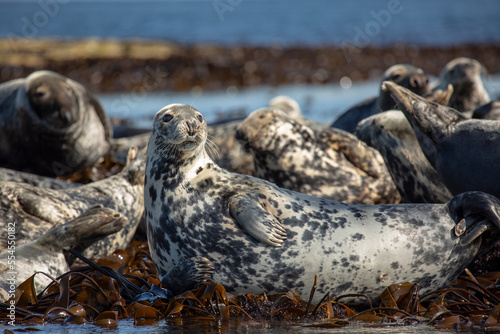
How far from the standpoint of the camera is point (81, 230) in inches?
175

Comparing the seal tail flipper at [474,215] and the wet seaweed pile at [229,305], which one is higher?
the seal tail flipper at [474,215]

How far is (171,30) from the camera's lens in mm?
42781

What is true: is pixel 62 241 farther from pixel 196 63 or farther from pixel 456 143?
pixel 196 63

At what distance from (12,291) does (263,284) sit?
1.46m

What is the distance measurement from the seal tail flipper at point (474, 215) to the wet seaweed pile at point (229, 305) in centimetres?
32

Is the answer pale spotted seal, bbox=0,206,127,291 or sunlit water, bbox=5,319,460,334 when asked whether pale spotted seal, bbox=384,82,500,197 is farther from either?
pale spotted seal, bbox=0,206,127,291

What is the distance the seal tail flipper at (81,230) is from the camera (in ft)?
14.6

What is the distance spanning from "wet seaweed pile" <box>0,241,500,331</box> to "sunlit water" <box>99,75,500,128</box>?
7701 mm

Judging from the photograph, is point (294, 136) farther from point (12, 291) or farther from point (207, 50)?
point (207, 50)

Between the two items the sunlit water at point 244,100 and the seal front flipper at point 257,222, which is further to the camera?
the sunlit water at point 244,100

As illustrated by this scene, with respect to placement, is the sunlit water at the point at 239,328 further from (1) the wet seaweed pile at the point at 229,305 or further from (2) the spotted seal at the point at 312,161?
(2) the spotted seal at the point at 312,161

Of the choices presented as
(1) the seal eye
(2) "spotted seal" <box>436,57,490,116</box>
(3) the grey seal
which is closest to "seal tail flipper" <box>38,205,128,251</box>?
(1) the seal eye

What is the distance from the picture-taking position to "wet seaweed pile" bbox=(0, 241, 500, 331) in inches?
137

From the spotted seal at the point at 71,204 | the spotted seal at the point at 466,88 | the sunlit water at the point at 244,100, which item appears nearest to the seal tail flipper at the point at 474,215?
the spotted seal at the point at 71,204
